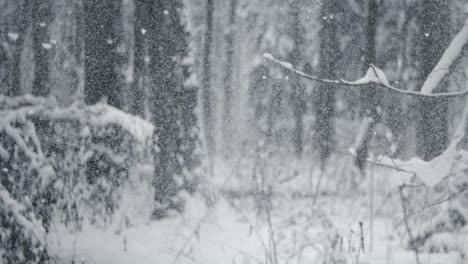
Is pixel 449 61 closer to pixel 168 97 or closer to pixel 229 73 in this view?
pixel 168 97

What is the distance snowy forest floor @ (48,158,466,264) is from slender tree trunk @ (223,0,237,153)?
11795mm

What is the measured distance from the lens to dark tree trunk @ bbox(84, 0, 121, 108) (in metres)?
5.92

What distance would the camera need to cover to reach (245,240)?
15.1 ft

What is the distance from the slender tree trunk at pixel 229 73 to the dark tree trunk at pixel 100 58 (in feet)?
38.0

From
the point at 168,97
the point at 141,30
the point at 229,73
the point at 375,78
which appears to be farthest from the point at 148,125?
the point at 229,73

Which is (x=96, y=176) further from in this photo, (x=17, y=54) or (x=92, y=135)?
(x=17, y=54)

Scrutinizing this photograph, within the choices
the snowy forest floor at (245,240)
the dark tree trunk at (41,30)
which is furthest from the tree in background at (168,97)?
the dark tree trunk at (41,30)

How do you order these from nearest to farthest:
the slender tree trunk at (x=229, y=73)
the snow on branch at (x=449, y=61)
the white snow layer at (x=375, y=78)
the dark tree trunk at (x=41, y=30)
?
the white snow layer at (x=375, y=78) < the snow on branch at (x=449, y=61) < the dark tree trunk at (x=41, y=30) < the slender tree trunk at (x=229, y=73)

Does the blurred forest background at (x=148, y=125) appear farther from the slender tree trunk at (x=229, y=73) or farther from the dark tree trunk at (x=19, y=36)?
the dark tree trunk at (x=19, y=36)

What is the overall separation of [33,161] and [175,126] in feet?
7.68

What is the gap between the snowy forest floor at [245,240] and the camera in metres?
3.63

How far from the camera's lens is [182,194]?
235 inches

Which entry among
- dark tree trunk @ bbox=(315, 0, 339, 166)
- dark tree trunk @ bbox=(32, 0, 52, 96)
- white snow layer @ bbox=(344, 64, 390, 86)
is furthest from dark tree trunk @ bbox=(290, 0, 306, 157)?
white snow layer @ bbox=(344, 64, 390, 86)

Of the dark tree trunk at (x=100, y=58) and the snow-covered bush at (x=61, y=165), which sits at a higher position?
the dark tree trunk at (x=100, y=58)
